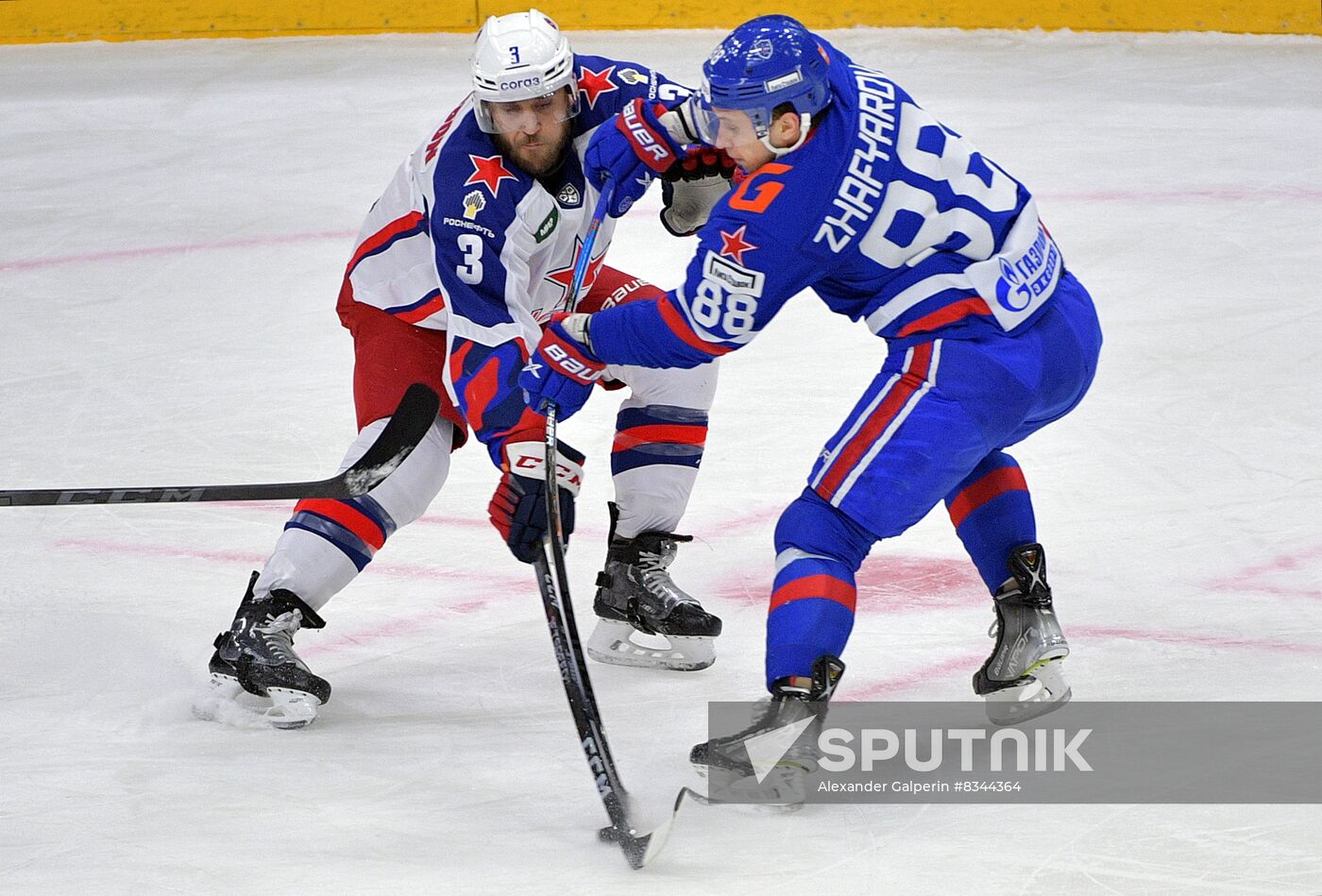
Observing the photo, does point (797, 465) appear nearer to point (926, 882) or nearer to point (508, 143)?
point (508, 143)

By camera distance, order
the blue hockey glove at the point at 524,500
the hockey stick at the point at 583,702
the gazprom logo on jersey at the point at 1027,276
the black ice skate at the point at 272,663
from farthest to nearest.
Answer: the black ice skate at the point at 272,663 < the blue hockey glove at the point at 524,500 < the gazprom logo on jersey at the point at 1027,276 < the hockey stick at the point at 583,702

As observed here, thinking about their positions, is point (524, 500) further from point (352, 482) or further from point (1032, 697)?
point (1032, 697)

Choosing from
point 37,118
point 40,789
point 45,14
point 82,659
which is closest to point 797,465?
point 82,659

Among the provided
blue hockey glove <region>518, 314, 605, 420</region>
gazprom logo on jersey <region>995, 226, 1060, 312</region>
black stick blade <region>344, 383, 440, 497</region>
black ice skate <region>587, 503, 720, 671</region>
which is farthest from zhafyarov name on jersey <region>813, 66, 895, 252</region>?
black ice skate <region>587, 503, 720, 671</region>

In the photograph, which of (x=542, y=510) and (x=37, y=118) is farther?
(x=37, y=118)

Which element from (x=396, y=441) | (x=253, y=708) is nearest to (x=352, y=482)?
(x=396, y=441)

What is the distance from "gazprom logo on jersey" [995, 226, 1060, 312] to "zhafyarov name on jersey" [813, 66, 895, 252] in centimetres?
23

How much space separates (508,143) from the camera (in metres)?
2.64

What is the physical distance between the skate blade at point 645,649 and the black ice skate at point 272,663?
0.52 meters

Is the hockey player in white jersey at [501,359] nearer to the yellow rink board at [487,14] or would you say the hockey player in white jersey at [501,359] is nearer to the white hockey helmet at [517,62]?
the white hockey helmet at [517,62]

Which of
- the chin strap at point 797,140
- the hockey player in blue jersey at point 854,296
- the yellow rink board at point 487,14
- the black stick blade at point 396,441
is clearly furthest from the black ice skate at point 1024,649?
the yellow rink board at point 487,14

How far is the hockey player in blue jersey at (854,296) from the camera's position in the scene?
213 centimetres

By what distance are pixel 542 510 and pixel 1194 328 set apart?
2.43m

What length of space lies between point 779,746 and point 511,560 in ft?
3.95
